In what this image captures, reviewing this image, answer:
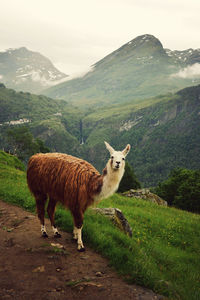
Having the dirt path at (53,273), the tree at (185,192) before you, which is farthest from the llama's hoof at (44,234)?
the tree at (185,192)

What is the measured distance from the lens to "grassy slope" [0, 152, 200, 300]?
22.5 ft

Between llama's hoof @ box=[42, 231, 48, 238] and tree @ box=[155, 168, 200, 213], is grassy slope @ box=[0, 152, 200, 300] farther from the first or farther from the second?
tree @ box=[155, 168, 200, 213]

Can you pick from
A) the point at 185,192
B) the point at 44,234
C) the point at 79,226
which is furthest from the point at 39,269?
the point at 185,192

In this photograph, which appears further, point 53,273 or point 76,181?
point 76,181

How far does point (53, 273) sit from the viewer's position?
6.46 m

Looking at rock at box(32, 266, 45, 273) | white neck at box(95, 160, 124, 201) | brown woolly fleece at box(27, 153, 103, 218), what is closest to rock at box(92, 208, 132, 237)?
brown woolly fleece at box(27, 153, 103, 218)

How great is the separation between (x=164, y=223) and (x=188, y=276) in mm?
6141

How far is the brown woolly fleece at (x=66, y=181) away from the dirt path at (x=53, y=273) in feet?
4.91

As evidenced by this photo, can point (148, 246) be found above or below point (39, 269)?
below

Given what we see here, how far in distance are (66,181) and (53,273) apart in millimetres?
3031

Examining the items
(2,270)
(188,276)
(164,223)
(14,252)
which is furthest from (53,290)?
(164,223)

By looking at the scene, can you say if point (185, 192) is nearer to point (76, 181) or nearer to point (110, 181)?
point (110, 181)

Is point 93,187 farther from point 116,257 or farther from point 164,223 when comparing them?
point 164,223

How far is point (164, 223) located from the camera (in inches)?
586
